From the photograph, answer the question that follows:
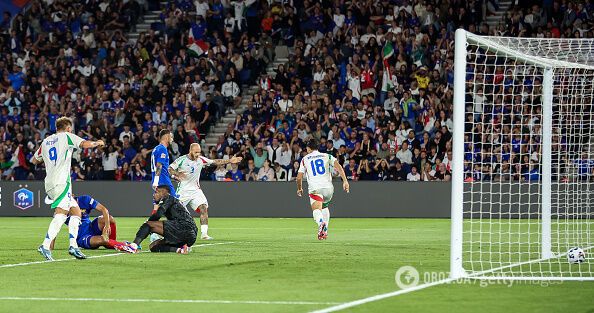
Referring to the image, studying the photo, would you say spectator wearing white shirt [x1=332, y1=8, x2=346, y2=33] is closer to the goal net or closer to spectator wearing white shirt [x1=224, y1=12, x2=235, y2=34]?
spectator wearing white shirt [x1=224, y1=12, x2=235, y2=34]

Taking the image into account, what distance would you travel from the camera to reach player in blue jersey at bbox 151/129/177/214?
18672mm

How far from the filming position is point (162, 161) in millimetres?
18797

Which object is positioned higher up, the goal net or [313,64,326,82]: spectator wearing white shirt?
[313,64,326,82]: spectator wearing white shirt

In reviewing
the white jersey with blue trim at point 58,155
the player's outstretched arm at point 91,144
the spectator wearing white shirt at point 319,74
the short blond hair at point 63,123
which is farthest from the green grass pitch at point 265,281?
the spectator wearing white shirt at point 319,74

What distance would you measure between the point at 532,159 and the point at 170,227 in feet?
39.5

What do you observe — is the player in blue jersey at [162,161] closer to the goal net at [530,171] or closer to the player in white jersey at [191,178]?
the player in white jersey at [191,178]

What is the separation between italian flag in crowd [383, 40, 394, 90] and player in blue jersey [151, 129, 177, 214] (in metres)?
12.9

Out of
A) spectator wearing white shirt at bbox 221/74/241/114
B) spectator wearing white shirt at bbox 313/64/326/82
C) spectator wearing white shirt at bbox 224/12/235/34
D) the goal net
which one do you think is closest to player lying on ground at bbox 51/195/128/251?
the goal net

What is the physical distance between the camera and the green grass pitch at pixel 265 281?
31.8ft

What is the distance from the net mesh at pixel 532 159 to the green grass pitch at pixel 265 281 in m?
1.15

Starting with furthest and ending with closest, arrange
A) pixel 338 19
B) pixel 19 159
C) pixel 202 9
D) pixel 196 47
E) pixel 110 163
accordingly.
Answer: pixel 202 9
pixel 196 47
pixel 19 159
pixel 338 19
pixel 110 163

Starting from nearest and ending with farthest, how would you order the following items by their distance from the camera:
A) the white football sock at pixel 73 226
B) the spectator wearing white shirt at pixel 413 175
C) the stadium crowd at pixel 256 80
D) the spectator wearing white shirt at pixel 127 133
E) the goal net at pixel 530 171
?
the goal net at pixel 530 171 < the white football sock at pixel 73 226 < the spectator wearing white shirt at pixel 413 175 < the stadium crowd at pixel 256 80 < the spectator wearing white shirt at pixel 127 133

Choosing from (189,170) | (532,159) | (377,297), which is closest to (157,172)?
(189,170)

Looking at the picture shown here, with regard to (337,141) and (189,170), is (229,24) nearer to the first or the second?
(337,141)
